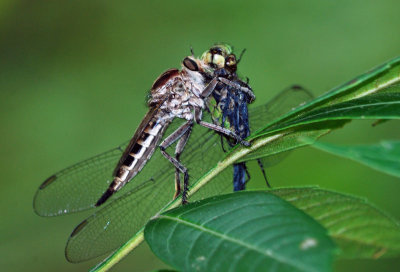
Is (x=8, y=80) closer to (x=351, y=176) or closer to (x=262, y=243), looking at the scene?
(x=351, y=176)

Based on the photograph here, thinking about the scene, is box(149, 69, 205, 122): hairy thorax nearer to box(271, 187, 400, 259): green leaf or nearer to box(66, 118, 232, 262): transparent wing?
box(66, 118, 232, 262): transparent wing

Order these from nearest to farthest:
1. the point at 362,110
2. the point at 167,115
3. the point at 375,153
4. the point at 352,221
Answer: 1. the point at 375,153
2. the point at 362,110
3. the point at 352,221
4. the point at 167,115

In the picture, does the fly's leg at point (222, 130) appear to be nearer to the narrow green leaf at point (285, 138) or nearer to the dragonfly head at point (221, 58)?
the dragonfly head at point (221, 58)

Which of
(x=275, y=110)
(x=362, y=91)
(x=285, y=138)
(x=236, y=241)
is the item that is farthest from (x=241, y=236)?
(x=275, y=110)

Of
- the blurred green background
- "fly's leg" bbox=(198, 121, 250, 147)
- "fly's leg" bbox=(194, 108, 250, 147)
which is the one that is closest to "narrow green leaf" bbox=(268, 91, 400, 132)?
"fly's leg" bbox=(194, 108, 250, 147)

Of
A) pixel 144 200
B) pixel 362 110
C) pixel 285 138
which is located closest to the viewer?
pixel 362 110

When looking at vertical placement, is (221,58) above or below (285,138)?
above

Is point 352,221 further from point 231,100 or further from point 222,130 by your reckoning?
point 231,100

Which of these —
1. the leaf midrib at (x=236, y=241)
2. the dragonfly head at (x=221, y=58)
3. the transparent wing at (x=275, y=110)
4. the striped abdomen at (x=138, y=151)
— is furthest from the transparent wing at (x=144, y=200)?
the leaf midrib at (x=236, y=241)

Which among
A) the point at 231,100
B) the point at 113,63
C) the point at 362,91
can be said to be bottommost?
the point at 362,91
